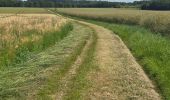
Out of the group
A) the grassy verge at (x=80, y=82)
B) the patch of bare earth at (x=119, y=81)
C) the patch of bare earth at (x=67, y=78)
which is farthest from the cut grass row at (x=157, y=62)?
the patch of bare earth at (x=67, y=78)

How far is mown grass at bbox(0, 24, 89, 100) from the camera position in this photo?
10727 mm

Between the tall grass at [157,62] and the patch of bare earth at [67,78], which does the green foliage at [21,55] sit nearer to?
the patch of bare earth at [67,78]

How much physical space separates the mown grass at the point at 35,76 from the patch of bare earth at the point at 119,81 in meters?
1.17

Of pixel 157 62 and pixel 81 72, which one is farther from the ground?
pixel 81 72

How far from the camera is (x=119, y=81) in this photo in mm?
12500

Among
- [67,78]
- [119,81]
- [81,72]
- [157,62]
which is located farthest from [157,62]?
[67,78]

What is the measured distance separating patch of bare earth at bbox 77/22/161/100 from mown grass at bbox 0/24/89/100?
3.85 feet

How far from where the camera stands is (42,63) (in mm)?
15586

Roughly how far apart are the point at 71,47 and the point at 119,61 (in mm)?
5296

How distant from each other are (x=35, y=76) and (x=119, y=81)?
2710mm

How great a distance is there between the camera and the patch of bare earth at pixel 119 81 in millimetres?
Result: 10664

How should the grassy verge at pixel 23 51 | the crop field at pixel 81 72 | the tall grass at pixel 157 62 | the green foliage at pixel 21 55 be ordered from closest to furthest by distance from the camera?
the crop field at pixel 81 72 → the tall grass at pixel 157 62 → the grassy verge at pixel 23 51 → the green foliage at pixel 21 55

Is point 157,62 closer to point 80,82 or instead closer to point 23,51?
point 80,82

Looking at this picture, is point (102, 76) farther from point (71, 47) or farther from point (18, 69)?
point (71, 47)
